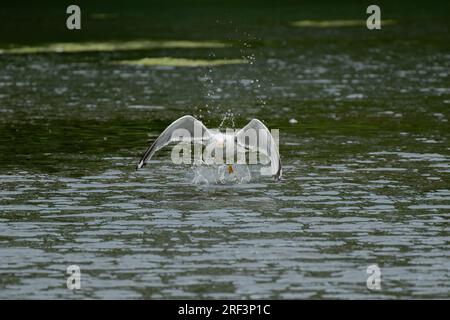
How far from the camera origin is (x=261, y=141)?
969 inches

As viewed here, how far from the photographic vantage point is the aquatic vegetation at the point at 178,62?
5091cm

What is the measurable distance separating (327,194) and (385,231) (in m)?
3.34

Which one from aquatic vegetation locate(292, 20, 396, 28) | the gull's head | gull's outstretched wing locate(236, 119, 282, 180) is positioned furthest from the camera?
aquatic vegetation locate(292, 20, 396, 28)

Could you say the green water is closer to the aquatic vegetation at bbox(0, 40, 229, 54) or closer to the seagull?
the aquatic vegetation at bbox(0, 40, 229, 54)

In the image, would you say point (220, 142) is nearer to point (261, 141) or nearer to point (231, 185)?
point (261, 141)

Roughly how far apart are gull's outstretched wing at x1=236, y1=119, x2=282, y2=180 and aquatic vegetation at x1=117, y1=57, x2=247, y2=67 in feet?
84.4

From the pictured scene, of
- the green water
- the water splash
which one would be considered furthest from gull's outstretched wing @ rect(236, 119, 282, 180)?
the water splash

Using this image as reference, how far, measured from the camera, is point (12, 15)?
78.6m

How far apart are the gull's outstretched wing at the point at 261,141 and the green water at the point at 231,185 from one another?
0.59m

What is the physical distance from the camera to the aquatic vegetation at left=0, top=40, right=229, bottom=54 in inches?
2282

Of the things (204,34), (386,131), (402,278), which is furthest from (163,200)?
(204,34)

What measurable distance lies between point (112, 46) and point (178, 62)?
883 cm

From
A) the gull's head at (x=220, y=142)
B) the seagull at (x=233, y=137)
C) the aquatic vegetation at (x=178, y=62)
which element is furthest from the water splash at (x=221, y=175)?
the aquatic vegetation at (x=178, y=62)
